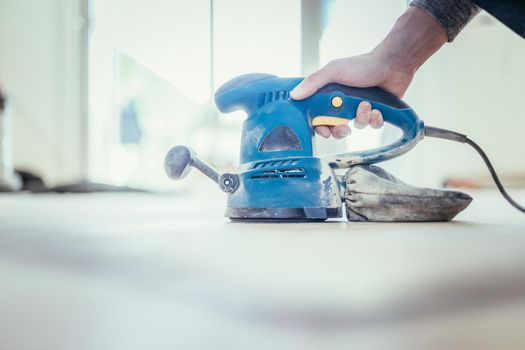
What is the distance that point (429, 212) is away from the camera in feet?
2.91

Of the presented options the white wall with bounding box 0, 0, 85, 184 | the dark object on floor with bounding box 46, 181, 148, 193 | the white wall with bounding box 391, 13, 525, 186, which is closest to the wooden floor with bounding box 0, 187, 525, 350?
the dark object on floor with bounding box 46, 181, 148, 193

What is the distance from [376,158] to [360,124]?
77mm

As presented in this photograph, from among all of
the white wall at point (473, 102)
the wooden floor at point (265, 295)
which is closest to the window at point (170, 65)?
the wooden floor at point (265, 295)

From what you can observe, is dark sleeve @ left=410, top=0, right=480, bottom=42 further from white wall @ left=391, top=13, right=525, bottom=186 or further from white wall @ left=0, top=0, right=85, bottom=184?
white wall @ left=0, top=0, right=85, bottom=184

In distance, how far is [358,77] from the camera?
3.05 feet

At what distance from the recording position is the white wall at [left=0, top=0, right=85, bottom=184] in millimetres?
3043

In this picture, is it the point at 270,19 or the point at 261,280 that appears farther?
the point at 270,19

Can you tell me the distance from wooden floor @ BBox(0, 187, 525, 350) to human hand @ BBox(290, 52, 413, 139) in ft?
1.25

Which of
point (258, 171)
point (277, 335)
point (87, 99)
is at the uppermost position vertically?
point (87, 99)

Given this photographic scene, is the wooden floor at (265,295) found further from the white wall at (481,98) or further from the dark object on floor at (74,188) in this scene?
the white wall at (481,98)

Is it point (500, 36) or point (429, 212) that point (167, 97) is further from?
point (429, 212)

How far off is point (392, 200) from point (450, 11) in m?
0.41

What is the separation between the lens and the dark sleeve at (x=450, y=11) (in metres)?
0.93

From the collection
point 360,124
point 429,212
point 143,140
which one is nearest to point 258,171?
point 360,124
